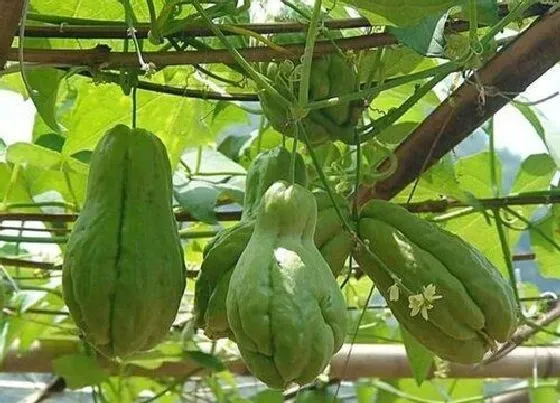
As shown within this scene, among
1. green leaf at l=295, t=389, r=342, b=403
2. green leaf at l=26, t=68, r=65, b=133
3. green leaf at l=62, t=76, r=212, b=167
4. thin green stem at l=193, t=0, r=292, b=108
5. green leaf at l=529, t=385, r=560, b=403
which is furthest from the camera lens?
green leaf at l=529, t=385, r=560, b=403

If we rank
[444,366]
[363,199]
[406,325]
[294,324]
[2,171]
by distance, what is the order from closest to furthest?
[294,324], [406,325], [363,199], [2,171], [444,366]

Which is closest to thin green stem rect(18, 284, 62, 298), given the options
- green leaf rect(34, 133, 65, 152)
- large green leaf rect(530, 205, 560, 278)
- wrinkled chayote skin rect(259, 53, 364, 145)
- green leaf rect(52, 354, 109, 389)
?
green leaf rect(52, 354, 109, 389)

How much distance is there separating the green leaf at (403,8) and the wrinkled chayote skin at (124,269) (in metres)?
0.19

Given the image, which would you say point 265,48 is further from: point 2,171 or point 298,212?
point 2,171

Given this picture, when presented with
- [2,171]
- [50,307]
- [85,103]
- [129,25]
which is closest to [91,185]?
[129,25]

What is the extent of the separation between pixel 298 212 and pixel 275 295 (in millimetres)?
98

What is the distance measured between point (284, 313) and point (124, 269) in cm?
14

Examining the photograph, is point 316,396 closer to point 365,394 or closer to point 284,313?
point 365,394

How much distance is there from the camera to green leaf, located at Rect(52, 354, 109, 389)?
1.70 metres

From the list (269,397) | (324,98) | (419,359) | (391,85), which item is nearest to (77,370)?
(269,397)

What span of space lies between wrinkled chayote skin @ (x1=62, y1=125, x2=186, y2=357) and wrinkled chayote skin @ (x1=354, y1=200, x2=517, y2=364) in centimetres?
15

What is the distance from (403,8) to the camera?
79 cm

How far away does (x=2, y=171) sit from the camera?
146 centimetres

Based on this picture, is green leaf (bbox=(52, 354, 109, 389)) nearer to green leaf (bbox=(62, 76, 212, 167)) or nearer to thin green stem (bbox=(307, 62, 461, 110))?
green leaf (bbox=(62, 76, 212, 167))
